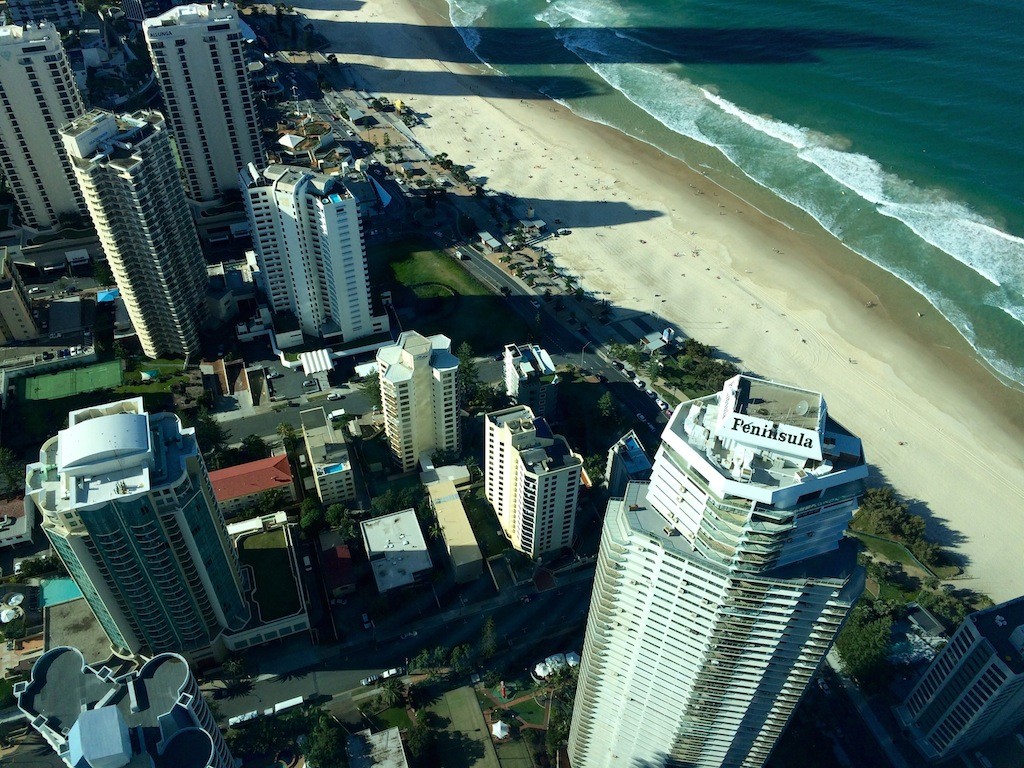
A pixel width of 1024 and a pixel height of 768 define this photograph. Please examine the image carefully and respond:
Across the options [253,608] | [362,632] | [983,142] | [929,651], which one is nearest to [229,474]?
[253,608]

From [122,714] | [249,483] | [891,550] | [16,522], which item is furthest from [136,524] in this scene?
[891,550]

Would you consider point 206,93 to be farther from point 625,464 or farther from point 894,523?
point 894,523

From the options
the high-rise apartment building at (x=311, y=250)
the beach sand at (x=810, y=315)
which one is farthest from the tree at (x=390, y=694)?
the beach sand at (x=810, y=315)

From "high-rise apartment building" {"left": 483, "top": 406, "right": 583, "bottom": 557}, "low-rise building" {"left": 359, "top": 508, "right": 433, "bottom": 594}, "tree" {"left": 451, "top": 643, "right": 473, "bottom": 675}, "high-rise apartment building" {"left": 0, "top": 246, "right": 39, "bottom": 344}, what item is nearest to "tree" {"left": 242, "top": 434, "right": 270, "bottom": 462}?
"low-rise building" {"left": 359, "top": 508, "right": 433, "bottom": 594}

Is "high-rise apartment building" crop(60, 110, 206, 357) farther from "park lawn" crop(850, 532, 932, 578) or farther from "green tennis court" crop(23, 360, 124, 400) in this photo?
"park lawn" crop(850, 532, 932, 578)

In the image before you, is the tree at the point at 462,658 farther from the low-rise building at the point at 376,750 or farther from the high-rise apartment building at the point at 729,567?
the high-rise apartment building at the point at 729,567

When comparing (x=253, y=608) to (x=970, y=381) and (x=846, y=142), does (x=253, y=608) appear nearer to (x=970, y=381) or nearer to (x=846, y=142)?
(x=970, y=381)
